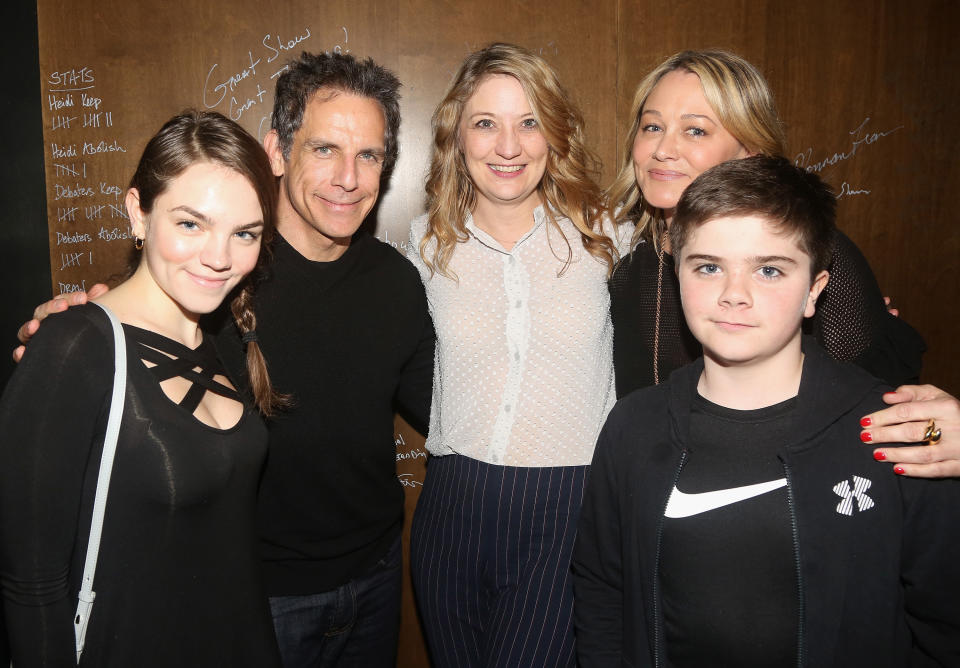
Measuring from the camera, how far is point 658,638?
138 cm

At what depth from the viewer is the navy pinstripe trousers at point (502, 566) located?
5.69 feet

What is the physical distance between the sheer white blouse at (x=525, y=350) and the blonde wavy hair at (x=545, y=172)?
0.05 meters

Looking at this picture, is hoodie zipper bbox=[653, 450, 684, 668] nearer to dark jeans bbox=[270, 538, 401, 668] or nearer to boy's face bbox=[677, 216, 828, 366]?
boy's face bbox=[677, 216, 828, 366]

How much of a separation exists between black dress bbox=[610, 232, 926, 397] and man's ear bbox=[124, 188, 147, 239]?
1214mm

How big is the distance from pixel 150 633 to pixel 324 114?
1.35 metres

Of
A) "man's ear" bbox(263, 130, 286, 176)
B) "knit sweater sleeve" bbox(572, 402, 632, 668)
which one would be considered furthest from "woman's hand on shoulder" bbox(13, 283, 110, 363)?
"knit sweater sleeve" bbox(572, 402, 632, 668)

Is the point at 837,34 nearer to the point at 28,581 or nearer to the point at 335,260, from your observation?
the point at 335,260

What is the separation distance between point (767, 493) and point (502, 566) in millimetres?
743

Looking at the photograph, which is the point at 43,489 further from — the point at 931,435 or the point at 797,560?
the point at 931,435

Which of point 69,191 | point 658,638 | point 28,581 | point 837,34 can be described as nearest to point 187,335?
point 28,581

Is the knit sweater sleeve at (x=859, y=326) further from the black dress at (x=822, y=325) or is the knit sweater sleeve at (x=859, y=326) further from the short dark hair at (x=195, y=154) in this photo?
the short dark hair at (x=195, y=154)

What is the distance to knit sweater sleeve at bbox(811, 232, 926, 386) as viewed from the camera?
5.31 feet

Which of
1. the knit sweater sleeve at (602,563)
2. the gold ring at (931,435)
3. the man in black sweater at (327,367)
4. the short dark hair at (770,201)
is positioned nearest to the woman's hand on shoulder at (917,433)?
the gold ring at (931,435)

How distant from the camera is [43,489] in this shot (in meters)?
1.16
